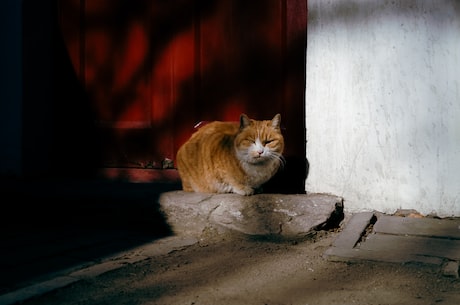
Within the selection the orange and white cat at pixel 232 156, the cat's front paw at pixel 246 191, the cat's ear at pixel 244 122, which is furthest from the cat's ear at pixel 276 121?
the cat's front paw at pixel 246 191

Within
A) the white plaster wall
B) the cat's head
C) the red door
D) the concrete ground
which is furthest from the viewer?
the red door

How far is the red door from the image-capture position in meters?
3.75

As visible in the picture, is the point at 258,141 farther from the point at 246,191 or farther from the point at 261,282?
the point at 261,282

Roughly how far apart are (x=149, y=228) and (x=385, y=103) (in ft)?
4.92

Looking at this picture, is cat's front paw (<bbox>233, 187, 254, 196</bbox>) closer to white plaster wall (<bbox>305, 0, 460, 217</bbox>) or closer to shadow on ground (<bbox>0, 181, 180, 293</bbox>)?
white plaster wall (<bbox>305, 0, 460, 217</bbox>)

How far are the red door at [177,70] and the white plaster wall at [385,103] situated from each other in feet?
1.07

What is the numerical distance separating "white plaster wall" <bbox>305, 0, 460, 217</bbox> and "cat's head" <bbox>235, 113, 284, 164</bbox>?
215mm

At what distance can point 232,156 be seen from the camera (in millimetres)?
3441

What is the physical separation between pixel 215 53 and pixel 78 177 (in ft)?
4.46

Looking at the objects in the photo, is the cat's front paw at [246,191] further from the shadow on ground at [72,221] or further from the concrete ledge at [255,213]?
the shadow on ground at [72,221]

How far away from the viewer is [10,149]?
423 cm

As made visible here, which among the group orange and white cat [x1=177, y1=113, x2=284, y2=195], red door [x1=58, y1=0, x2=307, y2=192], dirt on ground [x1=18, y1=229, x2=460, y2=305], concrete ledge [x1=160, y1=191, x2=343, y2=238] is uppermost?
red door [x1=58, y1=0, x2=307, y2=192]

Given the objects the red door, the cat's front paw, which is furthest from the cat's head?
the red door

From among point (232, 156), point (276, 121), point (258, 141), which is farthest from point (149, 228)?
point (276, 121)
